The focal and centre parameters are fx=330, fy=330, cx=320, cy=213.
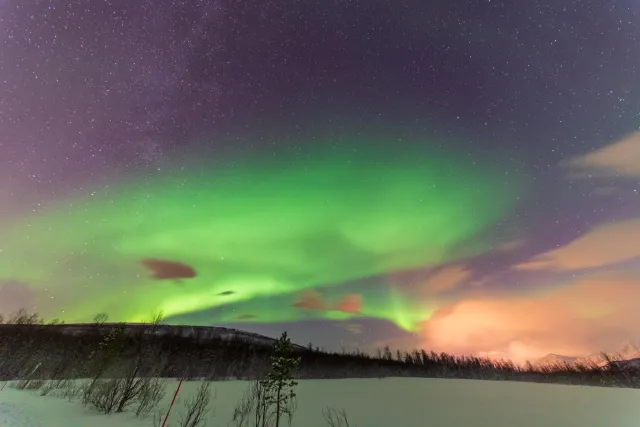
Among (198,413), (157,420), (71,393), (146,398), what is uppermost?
(71,393)

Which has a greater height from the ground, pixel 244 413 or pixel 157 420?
pixel 244 413

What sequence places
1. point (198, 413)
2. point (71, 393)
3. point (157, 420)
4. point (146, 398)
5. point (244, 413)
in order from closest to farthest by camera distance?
point (198, 413) → point (157, 420) → point (244, 413) → point (146, 398) → point (71, 393)

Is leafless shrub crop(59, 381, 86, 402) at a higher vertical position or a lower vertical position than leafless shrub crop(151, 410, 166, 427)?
higher

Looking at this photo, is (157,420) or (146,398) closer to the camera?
(157,420)

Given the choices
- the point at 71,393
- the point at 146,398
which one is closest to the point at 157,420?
the point at 146,398

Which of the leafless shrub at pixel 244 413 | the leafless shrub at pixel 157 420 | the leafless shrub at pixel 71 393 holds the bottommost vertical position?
the leafless shrub at pixel 157 420

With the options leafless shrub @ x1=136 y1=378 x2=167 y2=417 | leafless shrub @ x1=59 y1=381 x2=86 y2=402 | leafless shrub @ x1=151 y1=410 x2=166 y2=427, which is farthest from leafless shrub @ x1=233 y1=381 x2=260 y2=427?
leafless shrub @ x1=59 y1=381 x2=86 y2=402

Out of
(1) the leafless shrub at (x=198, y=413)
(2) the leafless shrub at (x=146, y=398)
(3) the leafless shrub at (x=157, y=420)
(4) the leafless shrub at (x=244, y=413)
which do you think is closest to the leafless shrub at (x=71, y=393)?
(2) the leafless shrub at (x=146, y=398)

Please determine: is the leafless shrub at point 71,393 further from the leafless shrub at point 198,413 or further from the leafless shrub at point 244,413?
the leafless shrub at point 244,413

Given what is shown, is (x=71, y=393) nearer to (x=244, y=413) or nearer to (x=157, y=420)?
(x=157, y=420)

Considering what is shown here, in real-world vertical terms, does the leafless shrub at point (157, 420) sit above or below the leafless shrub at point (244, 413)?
below

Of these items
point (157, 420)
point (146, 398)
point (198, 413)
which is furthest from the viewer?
point (146, 398)

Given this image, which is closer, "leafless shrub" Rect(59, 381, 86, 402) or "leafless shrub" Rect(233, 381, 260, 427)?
"leafless shrub" Rect(233, 381, 260, 427)

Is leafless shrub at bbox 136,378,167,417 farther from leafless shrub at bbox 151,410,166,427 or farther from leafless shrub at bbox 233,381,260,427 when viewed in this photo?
leafless shrub at bbox 233,381,260,427
